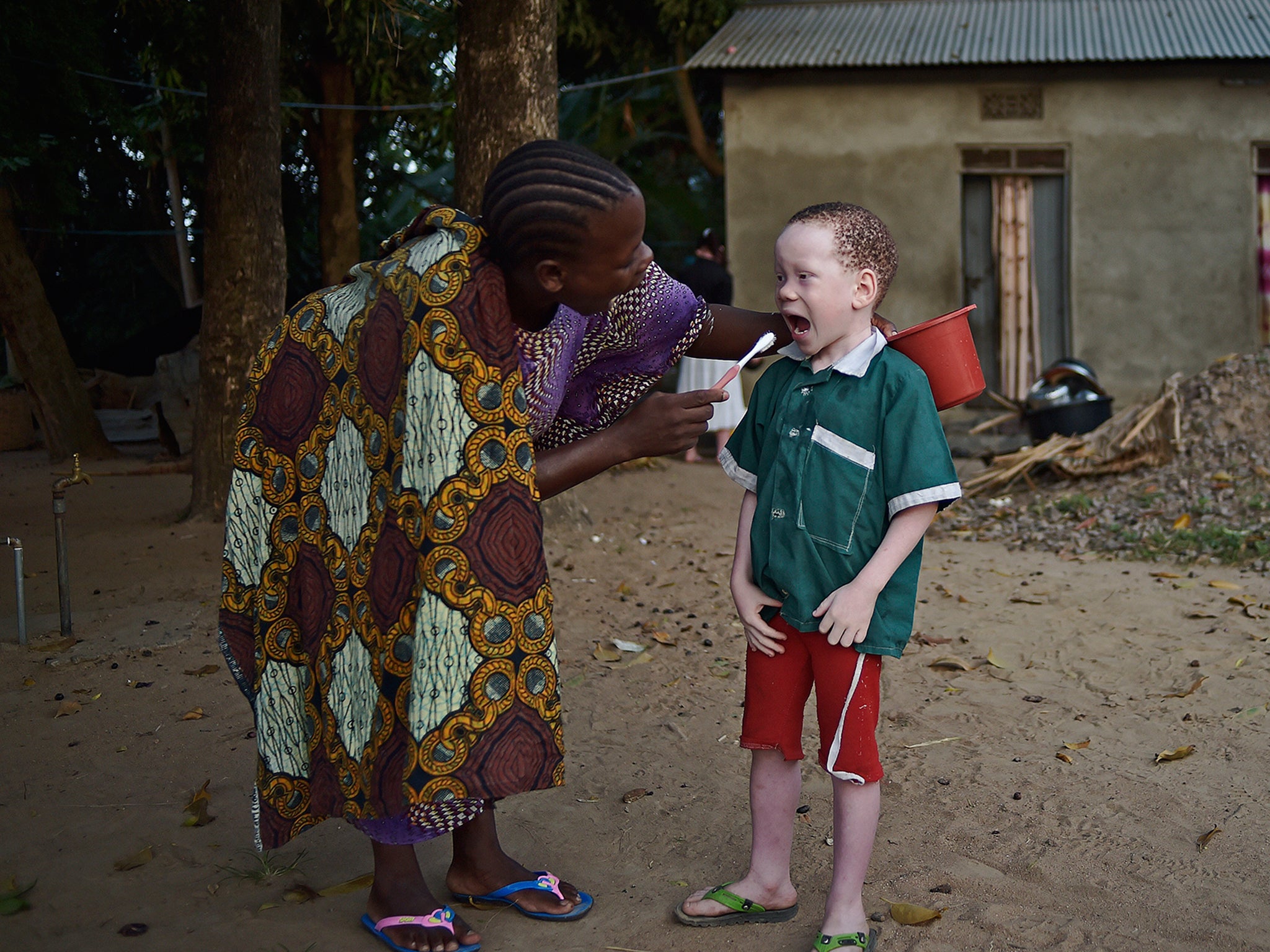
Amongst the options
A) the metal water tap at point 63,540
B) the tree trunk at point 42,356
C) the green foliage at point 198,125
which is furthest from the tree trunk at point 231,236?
the tree trunk at point 42,356

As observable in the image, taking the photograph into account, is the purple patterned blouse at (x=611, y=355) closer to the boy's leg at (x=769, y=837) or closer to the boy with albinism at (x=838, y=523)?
the boy with albinism at (x=838, y=523)

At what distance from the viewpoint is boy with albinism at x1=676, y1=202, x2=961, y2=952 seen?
7.14 feet

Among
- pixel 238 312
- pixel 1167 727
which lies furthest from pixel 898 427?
pixel 238 312

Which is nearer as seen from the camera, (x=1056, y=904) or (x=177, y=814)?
(x=1056, y=904)

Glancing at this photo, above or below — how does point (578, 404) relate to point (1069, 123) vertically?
below

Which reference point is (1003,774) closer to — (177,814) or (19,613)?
(177,814)

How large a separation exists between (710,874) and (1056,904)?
30.2 inches

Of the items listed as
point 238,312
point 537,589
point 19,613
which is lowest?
point 19,613

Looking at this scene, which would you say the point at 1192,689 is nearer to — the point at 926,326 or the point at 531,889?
the point at 926,326

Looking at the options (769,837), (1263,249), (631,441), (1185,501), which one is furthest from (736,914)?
(1263,249)

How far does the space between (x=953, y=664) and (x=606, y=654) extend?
4.20ft

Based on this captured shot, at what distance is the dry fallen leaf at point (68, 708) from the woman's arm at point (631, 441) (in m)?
2.45

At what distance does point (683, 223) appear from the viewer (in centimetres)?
1469

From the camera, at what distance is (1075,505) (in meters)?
6.79
